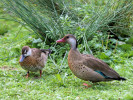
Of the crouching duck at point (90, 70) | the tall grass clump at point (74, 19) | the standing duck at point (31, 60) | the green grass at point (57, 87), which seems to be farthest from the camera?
the tall grass clump at point (74, 19)

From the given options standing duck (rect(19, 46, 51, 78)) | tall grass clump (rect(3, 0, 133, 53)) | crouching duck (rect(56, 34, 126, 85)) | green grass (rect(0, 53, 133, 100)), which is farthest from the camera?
tall grass clump (rect(3, 0, 133, 53))

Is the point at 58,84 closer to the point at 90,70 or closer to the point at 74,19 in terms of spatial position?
the point at 90,70

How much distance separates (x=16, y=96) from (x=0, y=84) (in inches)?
29.2

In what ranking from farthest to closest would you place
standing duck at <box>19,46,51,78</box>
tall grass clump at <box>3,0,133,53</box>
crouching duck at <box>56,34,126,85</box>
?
1. tall grass clump at <box>3,0,133,53</box>
2. standing duck at <box>19,46,51,78</box>
3. crouching duck at <box>56,34,126,85</box>

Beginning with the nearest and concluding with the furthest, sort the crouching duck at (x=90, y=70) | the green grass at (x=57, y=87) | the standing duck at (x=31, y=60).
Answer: the green grass at (x=57, y=87) → the crouching duck at (x=90, y=70) → the standing duck at (x=31, y=60)

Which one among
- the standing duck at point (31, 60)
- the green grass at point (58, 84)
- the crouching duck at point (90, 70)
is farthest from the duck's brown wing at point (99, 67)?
the standing duck at point (31, 60)

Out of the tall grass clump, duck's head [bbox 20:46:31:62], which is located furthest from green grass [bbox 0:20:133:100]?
the tall grass clump

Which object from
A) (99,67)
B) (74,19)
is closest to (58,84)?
(99,67)

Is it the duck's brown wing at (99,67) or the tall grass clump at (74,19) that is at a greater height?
the tall grass clump at (74,19)

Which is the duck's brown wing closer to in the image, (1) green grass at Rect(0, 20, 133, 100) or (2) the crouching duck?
(2) the crouching duck

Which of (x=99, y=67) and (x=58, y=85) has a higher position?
(x=99, y=67)

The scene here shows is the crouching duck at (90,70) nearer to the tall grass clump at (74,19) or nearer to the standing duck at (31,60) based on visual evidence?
the standing duck at (31,60)

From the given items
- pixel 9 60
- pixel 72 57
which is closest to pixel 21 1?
pixel 9 60

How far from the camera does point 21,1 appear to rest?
658 cm
